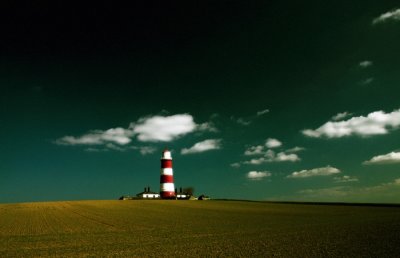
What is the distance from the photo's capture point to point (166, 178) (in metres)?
73.6

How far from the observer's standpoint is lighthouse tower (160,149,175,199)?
7356 cm

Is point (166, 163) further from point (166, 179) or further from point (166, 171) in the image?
point (166, 179)

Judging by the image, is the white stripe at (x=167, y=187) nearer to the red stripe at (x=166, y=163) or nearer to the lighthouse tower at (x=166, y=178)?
the lighthouse tower at (x=166, y=178)

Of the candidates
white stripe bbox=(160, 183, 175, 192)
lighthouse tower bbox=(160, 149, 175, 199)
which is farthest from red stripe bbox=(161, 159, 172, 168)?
white stripe bbox=(160, 183, 175, 192)

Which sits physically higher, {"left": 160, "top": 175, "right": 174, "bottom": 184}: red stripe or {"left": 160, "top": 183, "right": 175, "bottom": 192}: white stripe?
{"left": 160, "top": 175, "right": 174, "bottom": 184}: red stripe

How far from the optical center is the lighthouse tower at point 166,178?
73562mm

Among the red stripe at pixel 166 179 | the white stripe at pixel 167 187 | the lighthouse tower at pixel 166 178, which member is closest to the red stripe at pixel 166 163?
the lighthouse tower at pixel 166 178

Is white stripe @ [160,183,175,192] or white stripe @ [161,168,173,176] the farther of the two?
white stripe @ [160,183,175,192]

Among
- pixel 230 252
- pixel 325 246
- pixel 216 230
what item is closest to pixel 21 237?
pixel 216 230

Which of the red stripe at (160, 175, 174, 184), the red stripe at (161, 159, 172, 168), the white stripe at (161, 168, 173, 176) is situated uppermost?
the red stripe at (161, 159, 172, 168)

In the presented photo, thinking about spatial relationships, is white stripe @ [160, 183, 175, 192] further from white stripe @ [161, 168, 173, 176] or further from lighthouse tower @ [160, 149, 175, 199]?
Answer: white stripe @ [161, 168, 173, 176]

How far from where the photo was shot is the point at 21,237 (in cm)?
2205

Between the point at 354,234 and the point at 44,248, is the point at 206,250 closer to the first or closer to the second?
the point at 44,248

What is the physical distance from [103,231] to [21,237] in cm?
453
